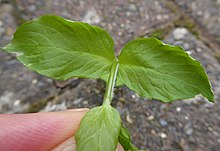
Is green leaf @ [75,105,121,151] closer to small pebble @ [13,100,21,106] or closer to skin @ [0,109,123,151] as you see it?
skin @ [0,109,123,151]

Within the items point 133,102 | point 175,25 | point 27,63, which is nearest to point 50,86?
point 133,102

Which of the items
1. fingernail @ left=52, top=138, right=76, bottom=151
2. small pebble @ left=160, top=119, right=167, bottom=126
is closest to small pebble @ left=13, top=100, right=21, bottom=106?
fingernail @ left=52, top=138, right=76, bottom=151

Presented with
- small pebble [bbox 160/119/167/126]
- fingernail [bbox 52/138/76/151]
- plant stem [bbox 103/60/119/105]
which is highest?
plant stem [bbox 103/60/119/105]

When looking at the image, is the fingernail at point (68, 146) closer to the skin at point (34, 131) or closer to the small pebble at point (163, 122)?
the skin at point (34, 131)

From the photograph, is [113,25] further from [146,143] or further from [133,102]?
[146,143]

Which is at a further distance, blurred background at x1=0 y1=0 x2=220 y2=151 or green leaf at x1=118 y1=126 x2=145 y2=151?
blurred background at x1=0 y1=0 x2=220 y2=151

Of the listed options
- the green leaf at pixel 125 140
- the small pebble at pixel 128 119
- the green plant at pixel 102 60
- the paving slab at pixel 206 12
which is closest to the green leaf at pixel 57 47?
the green plant at pixel 102 60
